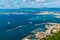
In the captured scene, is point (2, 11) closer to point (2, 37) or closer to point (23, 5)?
point (23, 5)

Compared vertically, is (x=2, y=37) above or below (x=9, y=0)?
below

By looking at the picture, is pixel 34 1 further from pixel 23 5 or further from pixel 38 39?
pixel 38 39

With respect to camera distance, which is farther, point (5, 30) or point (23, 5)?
point (23, 5)

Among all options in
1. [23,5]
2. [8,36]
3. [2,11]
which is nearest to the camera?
[8,36]

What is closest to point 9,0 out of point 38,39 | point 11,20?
point 11,20

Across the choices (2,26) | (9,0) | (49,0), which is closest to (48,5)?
(49,0)

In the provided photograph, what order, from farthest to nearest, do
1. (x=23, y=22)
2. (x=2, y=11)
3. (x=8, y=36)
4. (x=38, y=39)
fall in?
(x=2, y=11)
(x=23, y=22)
(x=8, y=36)
(x=38, y=39)
